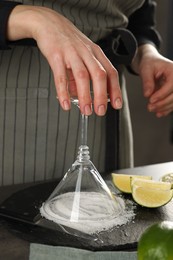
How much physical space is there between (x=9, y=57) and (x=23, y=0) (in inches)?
5.0

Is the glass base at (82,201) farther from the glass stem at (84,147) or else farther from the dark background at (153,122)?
the dark background at (153,122)

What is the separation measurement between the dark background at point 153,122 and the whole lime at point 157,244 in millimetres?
2377

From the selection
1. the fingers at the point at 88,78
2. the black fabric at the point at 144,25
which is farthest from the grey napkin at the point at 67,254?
the black fabric at the point at 144,25

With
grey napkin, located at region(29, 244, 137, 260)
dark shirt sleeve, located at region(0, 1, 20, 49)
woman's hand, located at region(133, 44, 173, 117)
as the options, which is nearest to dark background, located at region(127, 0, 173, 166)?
woman's hand, located at region(133, 44, 173, 117)

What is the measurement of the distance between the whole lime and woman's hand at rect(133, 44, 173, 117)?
0.64 m

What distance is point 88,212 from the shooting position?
96 cm

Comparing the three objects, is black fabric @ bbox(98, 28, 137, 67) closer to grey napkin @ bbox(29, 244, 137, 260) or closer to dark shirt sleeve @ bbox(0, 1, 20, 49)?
dark shirt sleeve @ bbox(0, 1, 20, 49)

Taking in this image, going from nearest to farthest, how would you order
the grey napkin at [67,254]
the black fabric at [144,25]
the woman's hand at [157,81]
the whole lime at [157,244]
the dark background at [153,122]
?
the whole lime at [157,244], the grey napkin at [67,254], the woman's hand at [157,81], the black fabric at [144,25], the dark background at [153,122]

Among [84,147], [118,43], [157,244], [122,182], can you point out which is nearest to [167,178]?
[122,182]

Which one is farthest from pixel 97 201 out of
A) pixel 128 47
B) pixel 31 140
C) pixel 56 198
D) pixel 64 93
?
pixel 128 47

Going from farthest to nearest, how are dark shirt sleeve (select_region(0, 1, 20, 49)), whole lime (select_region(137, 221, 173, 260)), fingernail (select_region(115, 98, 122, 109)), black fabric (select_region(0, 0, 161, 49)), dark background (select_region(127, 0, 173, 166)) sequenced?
dark background (select_region(127, 0, 173, 166)), black fabric (select_region(0, 0, 161, 49)), dark shirt sleeve (select_region(0, 1, 20, 49)), fingernail (select_region(115, 98, 122, 109)), whole lime (select_region(137, 221, 173, 260))

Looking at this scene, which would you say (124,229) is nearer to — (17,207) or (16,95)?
(17,207)

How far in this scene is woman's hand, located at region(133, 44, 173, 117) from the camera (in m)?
1.31

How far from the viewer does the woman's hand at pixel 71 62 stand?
874mm
